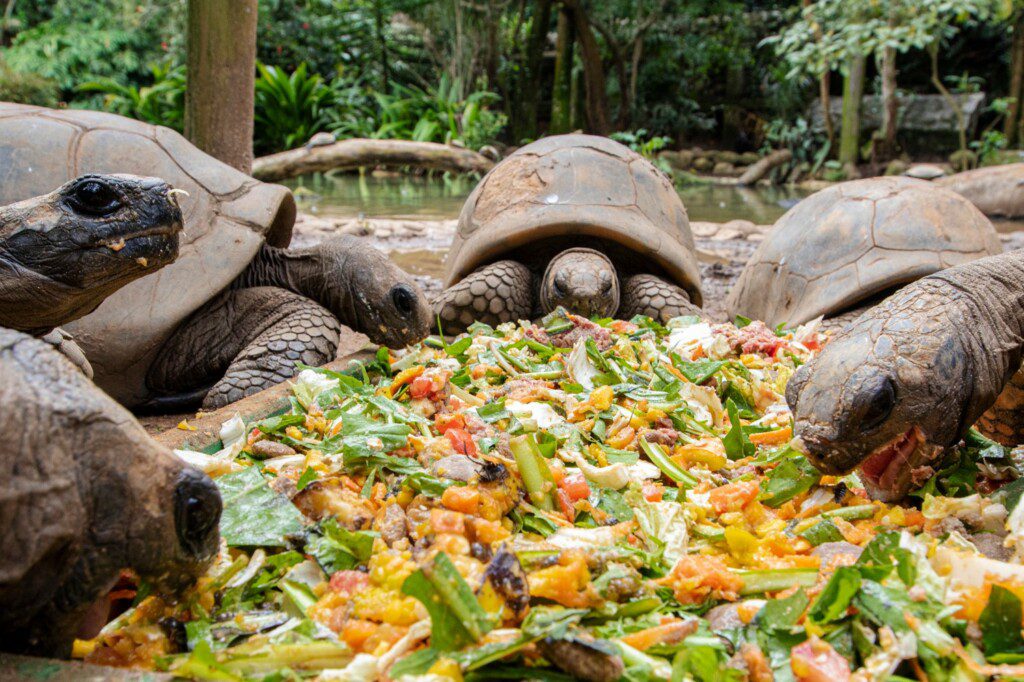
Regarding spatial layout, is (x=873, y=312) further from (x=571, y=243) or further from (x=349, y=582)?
(x=571, y=243)

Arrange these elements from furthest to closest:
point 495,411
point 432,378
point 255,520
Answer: point 432,378, point 495,411, point 255,520

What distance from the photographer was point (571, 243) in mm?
4477

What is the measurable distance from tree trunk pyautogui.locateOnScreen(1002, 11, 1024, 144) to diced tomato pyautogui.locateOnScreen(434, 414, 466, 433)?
1554 centimetres

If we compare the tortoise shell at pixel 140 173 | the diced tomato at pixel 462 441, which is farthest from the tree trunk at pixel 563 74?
the diced tomato at pixel 462 441

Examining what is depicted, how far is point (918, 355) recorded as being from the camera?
161 centimetres

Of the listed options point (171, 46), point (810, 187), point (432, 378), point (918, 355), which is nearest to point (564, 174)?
point (432, 378)

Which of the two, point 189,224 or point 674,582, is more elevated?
point 189,224

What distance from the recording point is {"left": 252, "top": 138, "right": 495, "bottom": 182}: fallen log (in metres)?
8.43

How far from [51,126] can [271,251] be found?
0.93m

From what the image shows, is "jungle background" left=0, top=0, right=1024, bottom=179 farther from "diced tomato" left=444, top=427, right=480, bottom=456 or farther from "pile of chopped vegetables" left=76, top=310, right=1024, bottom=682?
"diced tomato" left=444, top=427, right=480, bottom=456

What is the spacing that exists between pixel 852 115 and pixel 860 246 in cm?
1194

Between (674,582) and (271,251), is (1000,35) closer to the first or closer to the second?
(271,251)

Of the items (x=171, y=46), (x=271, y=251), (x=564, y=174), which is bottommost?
(x=271, y=251)

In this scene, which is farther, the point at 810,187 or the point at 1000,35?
the point at 1000,35
